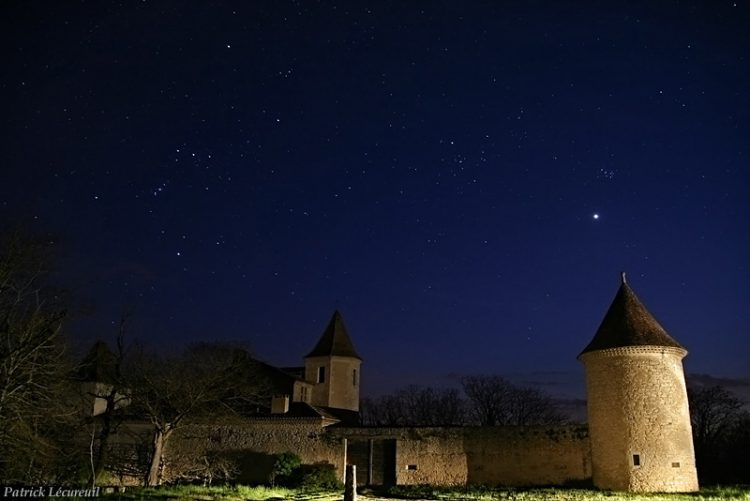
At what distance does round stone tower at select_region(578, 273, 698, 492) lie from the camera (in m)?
24.4

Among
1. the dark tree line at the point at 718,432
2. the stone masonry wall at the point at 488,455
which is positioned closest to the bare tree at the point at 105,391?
the stone masonry wall at the point at 488,455

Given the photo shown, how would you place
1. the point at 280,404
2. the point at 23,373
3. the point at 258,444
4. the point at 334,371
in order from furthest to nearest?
the point at 334,371, the point at 280,404, the point at 258,444, the point at 23,373

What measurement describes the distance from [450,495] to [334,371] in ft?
63.6

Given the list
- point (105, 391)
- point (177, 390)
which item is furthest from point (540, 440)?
point (105, 391)

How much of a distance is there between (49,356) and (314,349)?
991 inches

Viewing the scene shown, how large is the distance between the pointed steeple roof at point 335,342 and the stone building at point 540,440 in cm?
520

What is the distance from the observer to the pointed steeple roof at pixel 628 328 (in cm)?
2573

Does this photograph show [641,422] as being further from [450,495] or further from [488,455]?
[450,495]

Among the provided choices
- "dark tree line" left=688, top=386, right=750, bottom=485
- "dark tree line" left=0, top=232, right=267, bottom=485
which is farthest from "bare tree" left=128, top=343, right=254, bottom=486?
"dark tree line" left=688, top=386, right=750, bottom=485

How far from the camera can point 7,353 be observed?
62.3 ft

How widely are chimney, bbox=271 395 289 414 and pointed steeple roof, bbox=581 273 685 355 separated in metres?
15.6

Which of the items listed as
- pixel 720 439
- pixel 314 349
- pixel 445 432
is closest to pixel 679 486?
pixel 445 432

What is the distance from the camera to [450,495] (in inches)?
939

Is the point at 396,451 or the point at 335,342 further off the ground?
the point at 335,342
